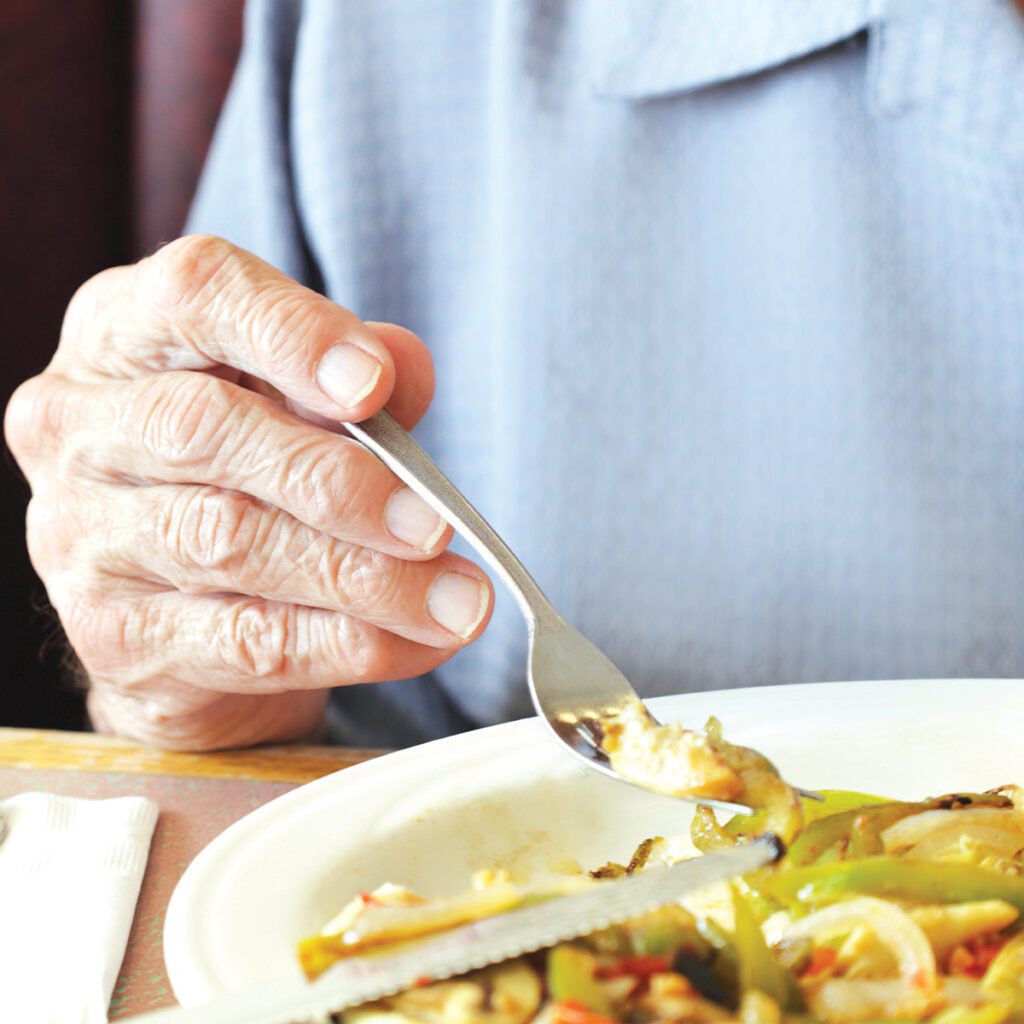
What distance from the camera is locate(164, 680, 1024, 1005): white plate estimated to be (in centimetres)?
48

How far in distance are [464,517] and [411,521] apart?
0.07 meters

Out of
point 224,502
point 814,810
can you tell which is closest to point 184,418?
point 224,502

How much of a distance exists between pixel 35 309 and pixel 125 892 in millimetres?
907

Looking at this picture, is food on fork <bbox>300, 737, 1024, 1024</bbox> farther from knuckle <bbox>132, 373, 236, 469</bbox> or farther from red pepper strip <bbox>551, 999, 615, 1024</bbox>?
knuckle <bbox>132, 373, 236, 469</bbox>

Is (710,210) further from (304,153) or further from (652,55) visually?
(304,153)

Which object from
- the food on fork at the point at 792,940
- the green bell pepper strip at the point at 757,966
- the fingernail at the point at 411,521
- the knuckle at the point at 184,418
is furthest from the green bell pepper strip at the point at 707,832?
the knuckle at the point at 184,418

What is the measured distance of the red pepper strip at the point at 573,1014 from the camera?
0.35 metres

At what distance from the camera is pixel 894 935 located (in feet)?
1.41

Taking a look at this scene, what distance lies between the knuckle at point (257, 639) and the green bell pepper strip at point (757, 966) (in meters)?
0.37

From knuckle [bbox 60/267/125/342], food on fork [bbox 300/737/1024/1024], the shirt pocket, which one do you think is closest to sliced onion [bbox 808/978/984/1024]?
food on fork [bbox 300/737/1024/1024]

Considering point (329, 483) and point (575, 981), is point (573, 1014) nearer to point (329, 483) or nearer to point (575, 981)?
point (575, 981)

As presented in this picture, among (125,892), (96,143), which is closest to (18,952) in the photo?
(125,892)

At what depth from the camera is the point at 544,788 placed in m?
0.61

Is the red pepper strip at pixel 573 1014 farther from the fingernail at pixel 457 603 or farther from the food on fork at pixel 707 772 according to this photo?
the fingernail at pixel 457 603
